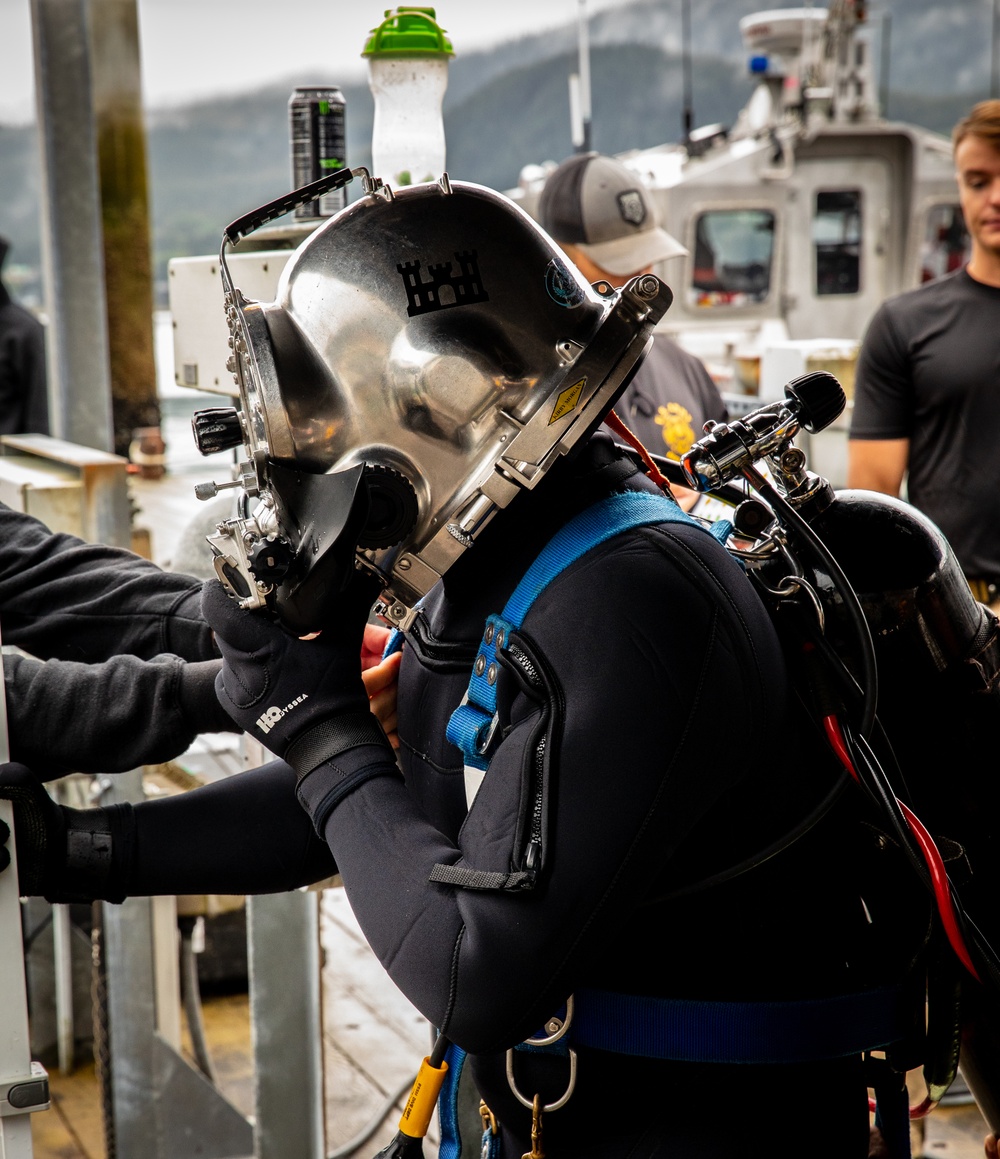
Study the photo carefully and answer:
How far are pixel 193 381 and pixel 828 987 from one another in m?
1.59

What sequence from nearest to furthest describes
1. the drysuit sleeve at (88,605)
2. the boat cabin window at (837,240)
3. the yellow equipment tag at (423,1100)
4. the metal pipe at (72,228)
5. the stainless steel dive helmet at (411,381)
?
the stainless steel dive helmet at (411,381), the yellow equipment tag at (423,1100), the drysuit sleeve at (88,605), the metal pipe at (72,228), the boat cabin window at (837,240)

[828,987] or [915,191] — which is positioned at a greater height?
[915,191]

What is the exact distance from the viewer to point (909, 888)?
140 cm

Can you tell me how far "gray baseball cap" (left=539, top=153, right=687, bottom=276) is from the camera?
3406 mm

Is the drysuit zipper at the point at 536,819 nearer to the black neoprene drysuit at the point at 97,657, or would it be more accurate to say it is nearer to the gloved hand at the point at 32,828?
the gloved hand at the point at 32,828

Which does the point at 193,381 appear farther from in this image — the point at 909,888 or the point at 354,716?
the point at 909,888

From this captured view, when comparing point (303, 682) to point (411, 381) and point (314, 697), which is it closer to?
point (314, 697)

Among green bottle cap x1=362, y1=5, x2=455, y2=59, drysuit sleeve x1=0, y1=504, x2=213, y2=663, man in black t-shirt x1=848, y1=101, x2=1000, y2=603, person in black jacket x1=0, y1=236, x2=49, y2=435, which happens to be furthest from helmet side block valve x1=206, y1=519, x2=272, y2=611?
person in black jacket x1=0, y1=236, x2=49, y2=435

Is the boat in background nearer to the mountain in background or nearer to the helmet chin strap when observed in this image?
the helmet chin strap

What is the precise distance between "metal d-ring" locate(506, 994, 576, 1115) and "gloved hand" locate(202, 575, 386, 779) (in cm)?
34

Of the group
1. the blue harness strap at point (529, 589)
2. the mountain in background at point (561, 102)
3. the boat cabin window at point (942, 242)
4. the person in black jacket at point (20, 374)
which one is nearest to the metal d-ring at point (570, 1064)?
the blue harness strap at point (529, 589)

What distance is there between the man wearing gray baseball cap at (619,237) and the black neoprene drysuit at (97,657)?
167cm

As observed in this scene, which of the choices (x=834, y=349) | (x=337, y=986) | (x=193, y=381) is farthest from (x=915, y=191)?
(x=193, y=381)

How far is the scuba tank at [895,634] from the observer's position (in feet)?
4.51
